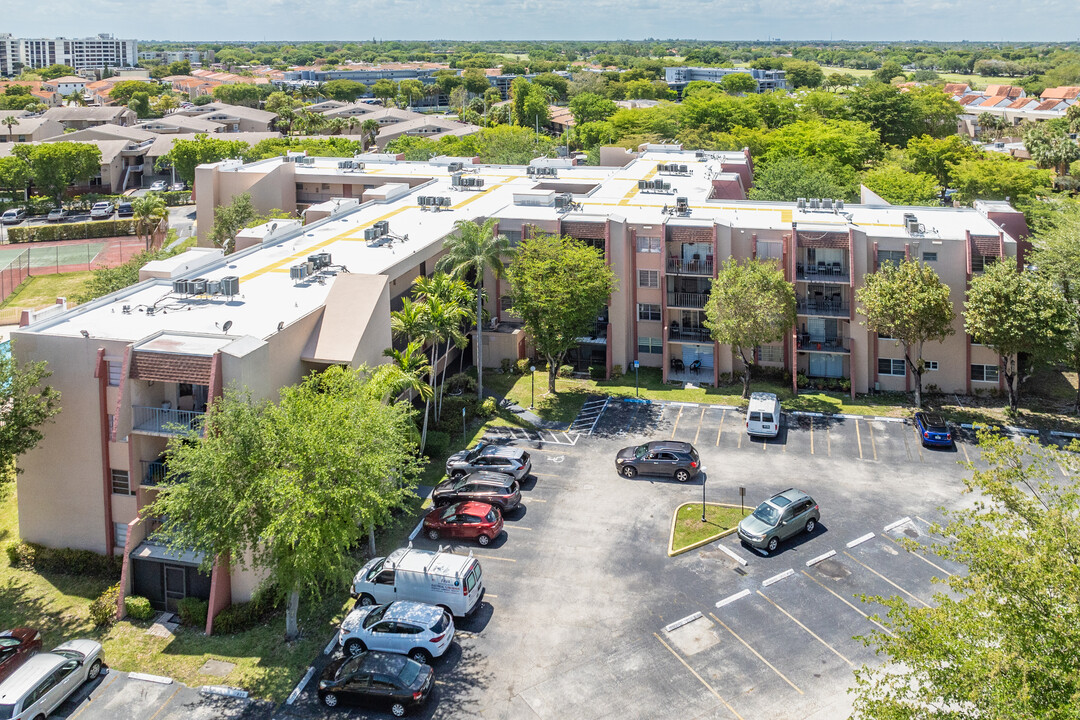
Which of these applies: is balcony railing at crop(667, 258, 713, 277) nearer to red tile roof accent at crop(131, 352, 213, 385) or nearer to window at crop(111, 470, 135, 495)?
red tile roof accent at crop(131, 352, 213, 385)

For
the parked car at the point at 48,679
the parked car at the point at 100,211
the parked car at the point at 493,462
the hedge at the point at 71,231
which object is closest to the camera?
the parked car at the point at 48,679

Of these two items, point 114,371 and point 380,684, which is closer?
point 380,684

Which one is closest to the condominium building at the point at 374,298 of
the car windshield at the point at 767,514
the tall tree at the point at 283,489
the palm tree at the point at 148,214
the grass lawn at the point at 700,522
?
the tall tree at the point at 283,489

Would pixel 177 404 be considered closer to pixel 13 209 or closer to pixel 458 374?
pixel 458 374

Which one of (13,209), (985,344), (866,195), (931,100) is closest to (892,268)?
(985,344)

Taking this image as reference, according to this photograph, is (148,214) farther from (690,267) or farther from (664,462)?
(664,462)

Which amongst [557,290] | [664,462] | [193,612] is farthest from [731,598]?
[557,290]

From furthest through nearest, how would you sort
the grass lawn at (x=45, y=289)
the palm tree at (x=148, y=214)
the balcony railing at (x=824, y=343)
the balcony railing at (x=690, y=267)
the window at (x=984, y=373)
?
the palm tree at (x=148, y=214), the grass lawn at (x=45, y=289), the balcony railing at (x=690, y=267), the balcony railing at (x=824, y=343), the window at (x=984, y=373)

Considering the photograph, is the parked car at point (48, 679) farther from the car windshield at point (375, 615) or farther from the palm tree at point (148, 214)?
the palm tree at point (148, 214)
